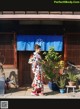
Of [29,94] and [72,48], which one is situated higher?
[72,48]

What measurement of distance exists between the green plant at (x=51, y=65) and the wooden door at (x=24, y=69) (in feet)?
4.79

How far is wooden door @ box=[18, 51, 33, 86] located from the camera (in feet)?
53.7

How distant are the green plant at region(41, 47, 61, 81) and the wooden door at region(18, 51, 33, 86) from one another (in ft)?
4.79

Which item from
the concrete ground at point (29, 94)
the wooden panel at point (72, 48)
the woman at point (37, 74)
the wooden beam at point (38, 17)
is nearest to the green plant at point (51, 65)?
the concrete ground at point (29, 94)

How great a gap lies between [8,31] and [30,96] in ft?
11.0

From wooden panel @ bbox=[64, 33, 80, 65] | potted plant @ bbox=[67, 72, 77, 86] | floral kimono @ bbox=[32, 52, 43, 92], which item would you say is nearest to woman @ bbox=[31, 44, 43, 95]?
floral kimono @ bbox=[32, 52, 43, 92]

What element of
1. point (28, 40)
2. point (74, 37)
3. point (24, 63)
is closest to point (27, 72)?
point (24, 63)

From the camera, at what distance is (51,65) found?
15070mm

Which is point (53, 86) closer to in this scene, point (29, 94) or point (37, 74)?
point (29, 94)

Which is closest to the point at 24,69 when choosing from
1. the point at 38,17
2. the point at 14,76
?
the point at 14,76

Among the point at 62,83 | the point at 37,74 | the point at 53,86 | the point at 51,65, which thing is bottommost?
the point at 53,86

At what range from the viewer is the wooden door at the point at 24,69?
645 inches

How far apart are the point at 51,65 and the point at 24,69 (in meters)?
1.85

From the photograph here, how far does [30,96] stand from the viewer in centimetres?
1420
